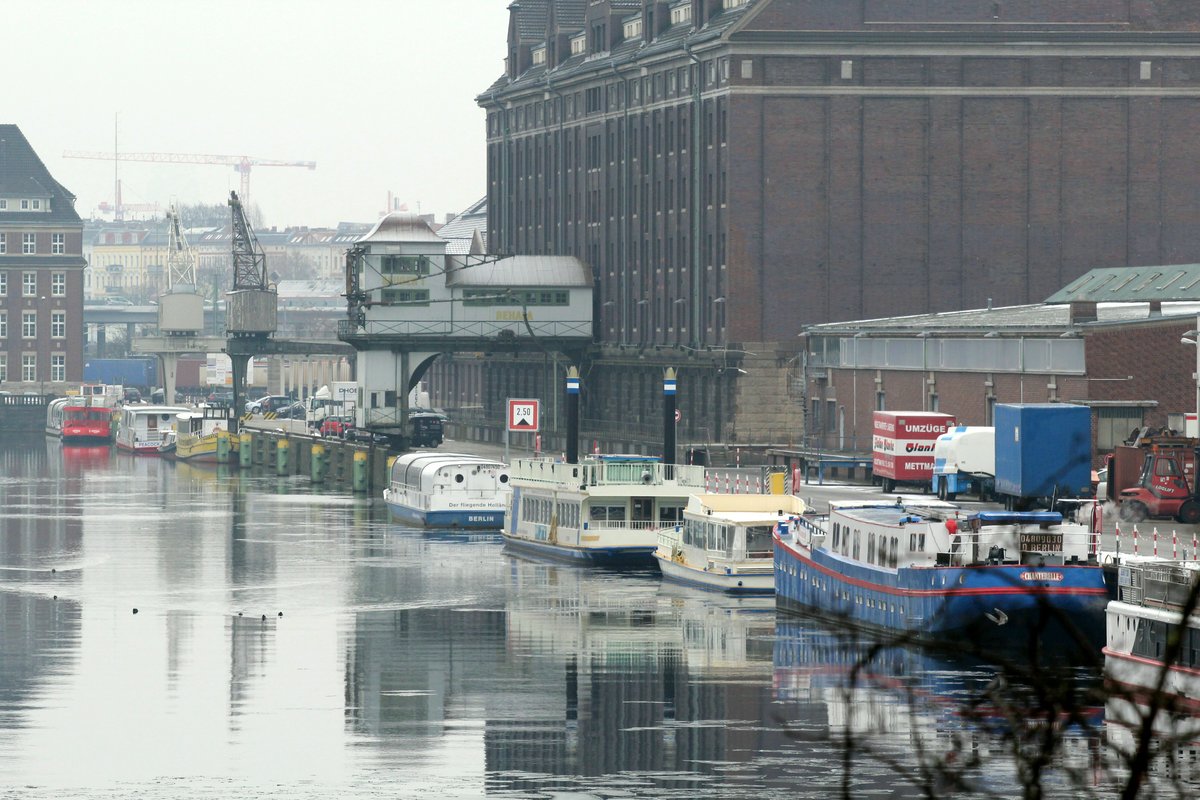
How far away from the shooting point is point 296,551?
88.9m

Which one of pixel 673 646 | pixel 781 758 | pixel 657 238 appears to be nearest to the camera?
pixel 781 758

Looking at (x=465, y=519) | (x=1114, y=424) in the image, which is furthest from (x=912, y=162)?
(x=1114, y=424)

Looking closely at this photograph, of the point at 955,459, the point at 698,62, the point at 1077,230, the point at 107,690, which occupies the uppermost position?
the point at 698,62

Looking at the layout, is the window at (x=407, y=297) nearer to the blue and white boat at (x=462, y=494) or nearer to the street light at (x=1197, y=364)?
the blue and white boat at (x=462, y=494)

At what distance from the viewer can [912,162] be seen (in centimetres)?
11538

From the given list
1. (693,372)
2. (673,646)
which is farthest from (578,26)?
(673,646)

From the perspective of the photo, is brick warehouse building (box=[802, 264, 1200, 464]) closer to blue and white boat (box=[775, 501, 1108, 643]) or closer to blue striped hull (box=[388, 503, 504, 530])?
blue striped hull (box=[388, 503, 504, 530])

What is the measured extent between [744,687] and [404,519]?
53.2 m

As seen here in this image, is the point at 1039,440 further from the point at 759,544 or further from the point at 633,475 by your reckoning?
the point at 633,475

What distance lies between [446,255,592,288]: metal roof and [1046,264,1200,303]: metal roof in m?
38.3

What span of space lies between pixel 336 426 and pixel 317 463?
12679mm

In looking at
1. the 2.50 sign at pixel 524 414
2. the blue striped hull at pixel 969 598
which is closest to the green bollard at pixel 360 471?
the 2.50 sign at pixel 524 414

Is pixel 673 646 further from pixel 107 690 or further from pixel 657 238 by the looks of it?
pixel 657 238

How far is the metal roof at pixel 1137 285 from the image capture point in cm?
9088
